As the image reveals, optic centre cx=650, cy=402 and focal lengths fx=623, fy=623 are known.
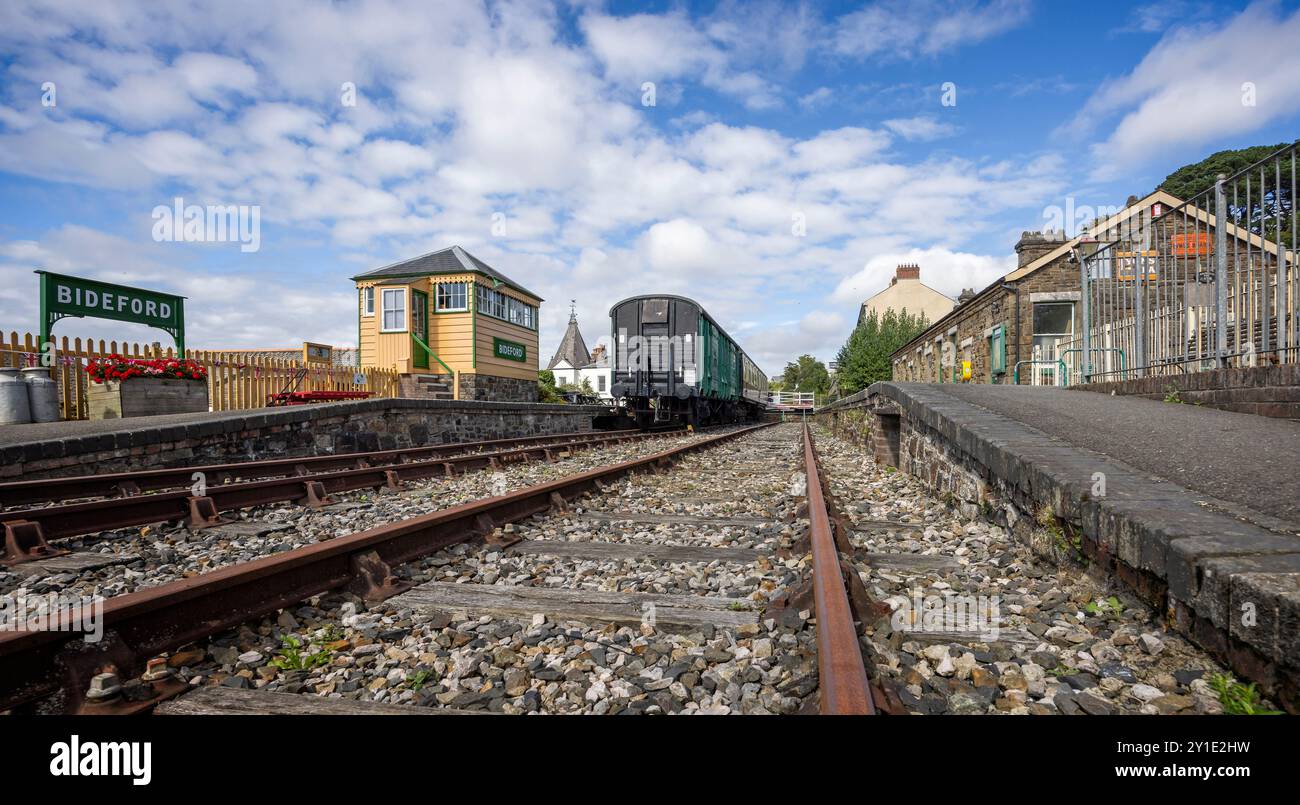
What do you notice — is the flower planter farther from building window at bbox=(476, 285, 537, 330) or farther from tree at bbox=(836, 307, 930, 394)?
tree at bbox=(836, 307, 930, 394)

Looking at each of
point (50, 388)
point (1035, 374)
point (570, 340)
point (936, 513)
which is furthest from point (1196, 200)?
point (570, 340)

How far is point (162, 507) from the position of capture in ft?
14.5

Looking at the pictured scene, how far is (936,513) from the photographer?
15.0 ft

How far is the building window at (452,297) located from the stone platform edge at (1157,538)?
16570 mm

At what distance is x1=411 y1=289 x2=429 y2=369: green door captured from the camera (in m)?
18.2

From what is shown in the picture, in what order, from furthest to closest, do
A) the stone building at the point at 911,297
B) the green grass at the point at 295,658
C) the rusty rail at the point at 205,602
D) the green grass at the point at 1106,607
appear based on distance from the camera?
the stone building at the point at 911,297 → the green grass at the point at 1106,607 → the green grass at the point at 295,658 → the rusty rail at the point at 205,602

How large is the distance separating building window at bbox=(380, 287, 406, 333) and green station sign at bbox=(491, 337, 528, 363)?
114 inches

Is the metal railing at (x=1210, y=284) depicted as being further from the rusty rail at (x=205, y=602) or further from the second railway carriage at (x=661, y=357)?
the second railway carriage at (x=661, y=357)

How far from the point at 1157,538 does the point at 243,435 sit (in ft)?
30.8

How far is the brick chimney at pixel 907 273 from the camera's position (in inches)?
1799

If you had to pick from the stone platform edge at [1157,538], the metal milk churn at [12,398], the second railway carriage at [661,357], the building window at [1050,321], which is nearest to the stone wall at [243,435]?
the metal milk churn at [12,398]

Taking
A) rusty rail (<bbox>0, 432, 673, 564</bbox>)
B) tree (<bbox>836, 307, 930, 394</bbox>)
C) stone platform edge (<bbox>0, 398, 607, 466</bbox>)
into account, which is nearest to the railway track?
rusty rail (<bbox>0, 432, 673, 564</bbox>)

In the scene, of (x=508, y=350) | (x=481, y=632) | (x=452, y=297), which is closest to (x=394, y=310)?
(x=452, y=297)
